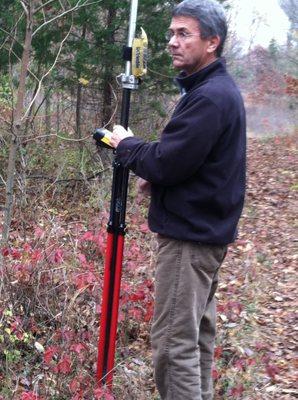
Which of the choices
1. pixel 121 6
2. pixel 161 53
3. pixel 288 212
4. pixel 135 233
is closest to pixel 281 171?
pixel 288 212

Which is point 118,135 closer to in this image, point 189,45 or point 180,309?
point 189,45

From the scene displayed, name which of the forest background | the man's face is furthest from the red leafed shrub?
the man's face

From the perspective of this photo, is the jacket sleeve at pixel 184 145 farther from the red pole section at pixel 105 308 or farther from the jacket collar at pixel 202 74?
the red pole section at pixel 105 308

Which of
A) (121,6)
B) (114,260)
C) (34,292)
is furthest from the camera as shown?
(121,6)

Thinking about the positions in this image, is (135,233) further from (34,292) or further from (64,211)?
(34,292)

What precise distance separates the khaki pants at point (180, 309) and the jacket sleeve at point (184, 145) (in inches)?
13.8

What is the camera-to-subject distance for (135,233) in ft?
20.6

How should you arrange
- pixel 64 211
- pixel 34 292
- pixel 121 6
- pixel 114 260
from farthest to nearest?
pixel 121 6
pixel 64 211
pixel 34 292
pixel 114 260

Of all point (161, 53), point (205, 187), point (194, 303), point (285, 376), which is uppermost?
point (161, 53)

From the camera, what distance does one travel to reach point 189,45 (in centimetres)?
267

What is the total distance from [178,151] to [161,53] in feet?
23.4

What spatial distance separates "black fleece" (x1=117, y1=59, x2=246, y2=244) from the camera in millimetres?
2553

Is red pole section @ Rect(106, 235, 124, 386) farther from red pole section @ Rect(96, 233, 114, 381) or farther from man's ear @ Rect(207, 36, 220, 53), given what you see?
man's ear @ Rect(207, 36, 220, 53)

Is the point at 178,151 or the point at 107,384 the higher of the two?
the point at 178,151
